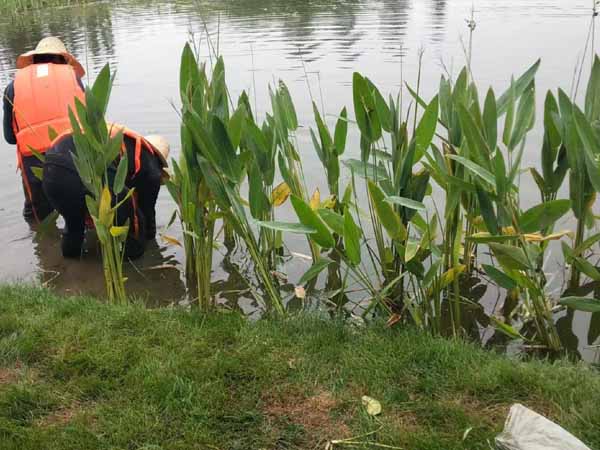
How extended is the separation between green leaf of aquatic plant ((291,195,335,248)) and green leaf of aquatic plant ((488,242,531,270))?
0.74 metres

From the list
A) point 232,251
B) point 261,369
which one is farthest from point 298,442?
point 232,251

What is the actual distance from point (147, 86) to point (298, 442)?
7.68 m

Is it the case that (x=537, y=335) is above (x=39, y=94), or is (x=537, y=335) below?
below

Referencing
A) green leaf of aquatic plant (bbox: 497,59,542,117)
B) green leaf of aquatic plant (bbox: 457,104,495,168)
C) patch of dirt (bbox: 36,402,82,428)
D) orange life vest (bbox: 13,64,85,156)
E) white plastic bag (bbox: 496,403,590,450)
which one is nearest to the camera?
white plastic bag (bbox: 496,403,590,450)

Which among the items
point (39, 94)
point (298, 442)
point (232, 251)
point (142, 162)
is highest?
point (39, 94)

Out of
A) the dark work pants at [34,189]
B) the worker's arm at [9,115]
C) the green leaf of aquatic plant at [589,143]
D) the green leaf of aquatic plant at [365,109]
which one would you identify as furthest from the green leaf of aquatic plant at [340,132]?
the worker's arm at [9,115]

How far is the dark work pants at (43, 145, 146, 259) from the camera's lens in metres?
4.12

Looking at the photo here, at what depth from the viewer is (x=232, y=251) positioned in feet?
15.5

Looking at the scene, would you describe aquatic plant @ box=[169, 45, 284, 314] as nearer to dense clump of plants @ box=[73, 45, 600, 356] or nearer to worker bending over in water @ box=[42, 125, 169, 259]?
dense clump of plants @ box=[73, 45, 600, 356]

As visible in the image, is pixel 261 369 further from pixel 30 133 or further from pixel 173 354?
pixel 30 133

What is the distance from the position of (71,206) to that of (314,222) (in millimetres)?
2047

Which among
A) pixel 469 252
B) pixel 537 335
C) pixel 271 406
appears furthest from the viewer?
pixel 469 252

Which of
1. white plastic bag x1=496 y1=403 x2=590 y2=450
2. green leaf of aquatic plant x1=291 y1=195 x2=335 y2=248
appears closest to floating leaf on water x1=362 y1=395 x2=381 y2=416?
white plastic bag x1=496 y1=403 x2=590 y2=450

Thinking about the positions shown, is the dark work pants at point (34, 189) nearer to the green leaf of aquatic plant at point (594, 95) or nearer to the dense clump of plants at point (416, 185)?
the dense clump of plants at point (416, 185)
